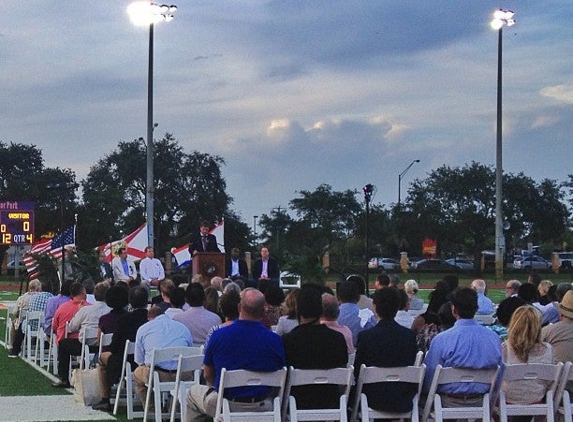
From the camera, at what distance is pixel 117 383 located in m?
11.3

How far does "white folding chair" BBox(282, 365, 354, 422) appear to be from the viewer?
780 cm

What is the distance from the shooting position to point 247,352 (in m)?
7.78

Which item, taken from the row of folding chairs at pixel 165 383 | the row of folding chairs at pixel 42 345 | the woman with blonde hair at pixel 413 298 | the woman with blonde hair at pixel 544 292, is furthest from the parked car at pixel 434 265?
the row of folding chairs at pixel 165 383

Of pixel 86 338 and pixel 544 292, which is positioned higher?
pixel 544 292

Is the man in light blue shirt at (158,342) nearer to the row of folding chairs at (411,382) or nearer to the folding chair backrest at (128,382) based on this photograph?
the folding chair backrest at (128,382)

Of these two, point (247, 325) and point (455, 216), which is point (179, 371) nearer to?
point (247, 325)

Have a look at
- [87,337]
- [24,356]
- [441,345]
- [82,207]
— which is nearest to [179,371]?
[441,345]

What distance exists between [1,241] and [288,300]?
83.5 ft

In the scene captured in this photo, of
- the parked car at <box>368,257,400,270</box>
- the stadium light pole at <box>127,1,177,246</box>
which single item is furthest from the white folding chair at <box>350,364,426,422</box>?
the parked car at <box>368,257,400,270</box>

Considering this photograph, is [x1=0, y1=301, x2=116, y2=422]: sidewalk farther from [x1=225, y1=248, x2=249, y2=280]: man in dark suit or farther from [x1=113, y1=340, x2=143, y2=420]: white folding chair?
[x1=225, y1=248, x2=249, y2=280]: man in dark suit

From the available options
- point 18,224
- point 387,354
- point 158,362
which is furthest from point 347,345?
point 18,224

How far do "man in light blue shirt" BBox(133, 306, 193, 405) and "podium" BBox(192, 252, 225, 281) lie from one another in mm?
11239

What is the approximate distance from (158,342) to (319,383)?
99.2 inches

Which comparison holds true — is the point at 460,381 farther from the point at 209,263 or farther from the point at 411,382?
the point at 209,263
